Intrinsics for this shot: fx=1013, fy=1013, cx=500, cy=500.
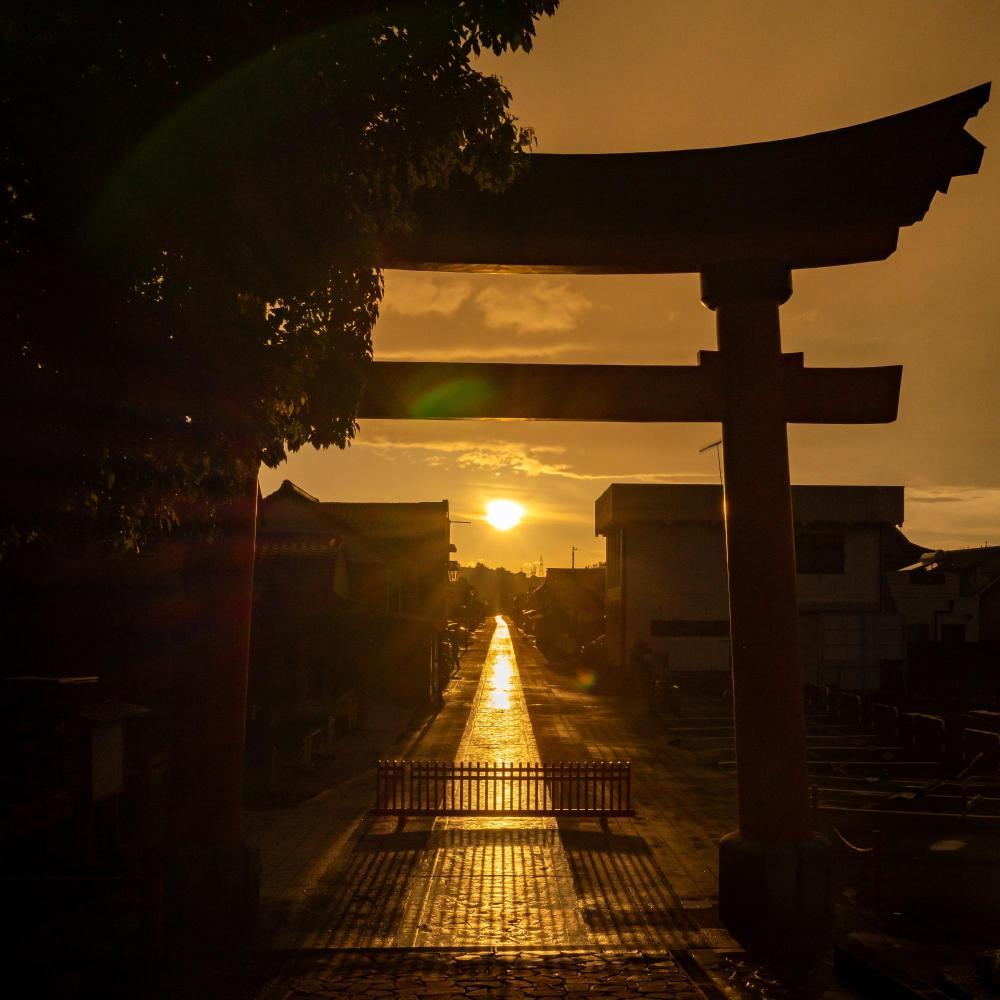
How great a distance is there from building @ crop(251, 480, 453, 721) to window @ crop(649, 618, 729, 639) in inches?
392

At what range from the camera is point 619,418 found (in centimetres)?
1133

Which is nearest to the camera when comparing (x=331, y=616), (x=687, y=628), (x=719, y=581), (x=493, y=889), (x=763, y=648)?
(x=763, y=648)

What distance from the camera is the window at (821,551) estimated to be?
43469 millimetres

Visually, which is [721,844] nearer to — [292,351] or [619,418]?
[619,418]

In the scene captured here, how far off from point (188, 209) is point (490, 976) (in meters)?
6.92

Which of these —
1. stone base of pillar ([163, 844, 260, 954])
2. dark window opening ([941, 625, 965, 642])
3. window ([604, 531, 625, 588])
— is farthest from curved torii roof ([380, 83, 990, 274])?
dark window opening ([941, 625, 965, 642])

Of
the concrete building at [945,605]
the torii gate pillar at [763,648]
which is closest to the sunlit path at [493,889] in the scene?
the torii gate pillar at [763,648]

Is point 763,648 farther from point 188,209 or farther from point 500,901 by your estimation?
point 188,209

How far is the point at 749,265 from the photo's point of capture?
10570mm

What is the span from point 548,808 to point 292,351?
41.0 feet

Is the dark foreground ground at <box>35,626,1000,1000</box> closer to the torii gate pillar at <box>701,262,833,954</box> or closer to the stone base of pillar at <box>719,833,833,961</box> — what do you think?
the stone base of pillar at <box>719,833,833,961</box>

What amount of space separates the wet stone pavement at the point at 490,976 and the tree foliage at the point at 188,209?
444 centimetres

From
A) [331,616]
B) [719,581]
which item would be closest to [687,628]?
[719,581]

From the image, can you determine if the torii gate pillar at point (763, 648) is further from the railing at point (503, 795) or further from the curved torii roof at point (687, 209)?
the railing at point (503, 795)
